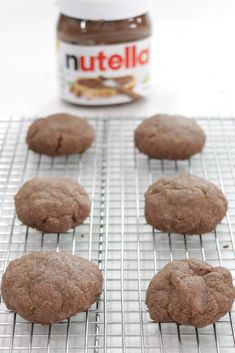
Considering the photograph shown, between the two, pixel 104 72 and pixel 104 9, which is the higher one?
pixel 104 9

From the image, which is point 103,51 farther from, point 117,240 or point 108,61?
point 117,240

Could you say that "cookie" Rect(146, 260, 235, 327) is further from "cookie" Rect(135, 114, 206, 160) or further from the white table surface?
the white table surface

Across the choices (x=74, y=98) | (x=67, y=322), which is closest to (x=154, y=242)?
(x=67, y=322)

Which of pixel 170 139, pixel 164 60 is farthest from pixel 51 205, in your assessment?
pixel 164 60

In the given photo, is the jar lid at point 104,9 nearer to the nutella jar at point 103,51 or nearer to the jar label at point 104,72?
the nutella jar at point 103,51

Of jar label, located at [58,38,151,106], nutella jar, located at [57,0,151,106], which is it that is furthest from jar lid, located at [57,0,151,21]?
jar label, located at [58,38,151,106]
